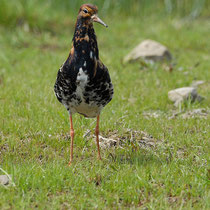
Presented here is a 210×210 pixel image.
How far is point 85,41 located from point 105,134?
1.66 meters

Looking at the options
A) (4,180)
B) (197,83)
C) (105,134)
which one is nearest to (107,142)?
(105,134)

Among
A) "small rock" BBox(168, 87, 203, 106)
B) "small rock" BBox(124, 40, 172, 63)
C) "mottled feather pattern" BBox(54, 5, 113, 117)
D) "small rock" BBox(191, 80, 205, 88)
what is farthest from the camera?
"small rock" BBox(124, 40, 172, 63)

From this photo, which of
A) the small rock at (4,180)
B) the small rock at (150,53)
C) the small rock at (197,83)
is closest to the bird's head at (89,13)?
the small rock at (4,180)

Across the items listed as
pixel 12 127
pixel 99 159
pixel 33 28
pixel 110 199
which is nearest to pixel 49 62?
pixel 33 28

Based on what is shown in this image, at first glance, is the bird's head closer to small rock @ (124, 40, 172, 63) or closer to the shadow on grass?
the shadow on grass

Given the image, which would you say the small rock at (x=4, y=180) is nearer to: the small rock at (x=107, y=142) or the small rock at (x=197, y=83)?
the small rock at (x=107, y=142)

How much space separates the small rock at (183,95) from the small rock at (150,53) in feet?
7.17

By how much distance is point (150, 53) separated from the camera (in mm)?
9492

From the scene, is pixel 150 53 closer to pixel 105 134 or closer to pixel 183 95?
pixel 183 95

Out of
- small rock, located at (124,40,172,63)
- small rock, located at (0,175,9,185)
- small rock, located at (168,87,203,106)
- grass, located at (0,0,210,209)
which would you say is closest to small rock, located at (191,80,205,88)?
grass, located at (0,0,210,209)

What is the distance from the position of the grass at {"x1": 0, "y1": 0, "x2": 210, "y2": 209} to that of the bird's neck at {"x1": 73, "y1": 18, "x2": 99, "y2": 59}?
1.28m

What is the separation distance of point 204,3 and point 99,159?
1009 cm

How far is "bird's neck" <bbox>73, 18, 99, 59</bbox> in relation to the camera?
4.92m

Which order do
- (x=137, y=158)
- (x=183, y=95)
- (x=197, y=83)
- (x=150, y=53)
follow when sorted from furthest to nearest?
(x=150, y=53), (x=197, y=83), (x=183, y=95), (x=137, y=158)
